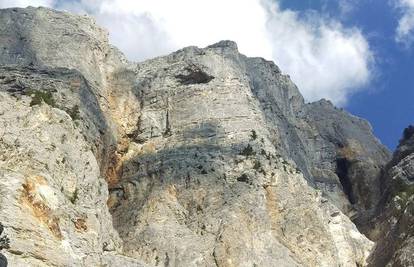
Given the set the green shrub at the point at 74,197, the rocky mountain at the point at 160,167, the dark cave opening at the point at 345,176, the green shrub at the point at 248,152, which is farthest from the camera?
the dark cave opening at the point at 345,176

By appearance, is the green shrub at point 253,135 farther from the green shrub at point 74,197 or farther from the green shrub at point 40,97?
the green shrub at point 74,197

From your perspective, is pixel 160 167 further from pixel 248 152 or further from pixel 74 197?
pixel 74 197

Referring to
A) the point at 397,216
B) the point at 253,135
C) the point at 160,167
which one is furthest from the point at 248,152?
the point at 397,216

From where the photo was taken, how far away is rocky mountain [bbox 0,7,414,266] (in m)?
38.0

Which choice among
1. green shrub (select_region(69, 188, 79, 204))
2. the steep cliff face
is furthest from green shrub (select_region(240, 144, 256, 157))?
green shrub (select_region(69, 188, 79, 204))

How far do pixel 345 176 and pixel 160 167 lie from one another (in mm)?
40068

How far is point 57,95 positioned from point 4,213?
22051 mm

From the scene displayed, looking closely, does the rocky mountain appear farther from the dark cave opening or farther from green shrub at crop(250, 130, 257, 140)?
the dark cave opening

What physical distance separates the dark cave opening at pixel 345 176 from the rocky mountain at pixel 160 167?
208 centimetres

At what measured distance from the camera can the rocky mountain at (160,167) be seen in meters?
38.0

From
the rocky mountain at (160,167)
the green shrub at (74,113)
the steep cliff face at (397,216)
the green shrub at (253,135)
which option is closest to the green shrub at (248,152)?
the rocky mountain at (160,167)

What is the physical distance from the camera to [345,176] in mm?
89938

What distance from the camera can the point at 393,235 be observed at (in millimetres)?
55094

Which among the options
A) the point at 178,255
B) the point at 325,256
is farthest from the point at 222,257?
the point at 325,256
